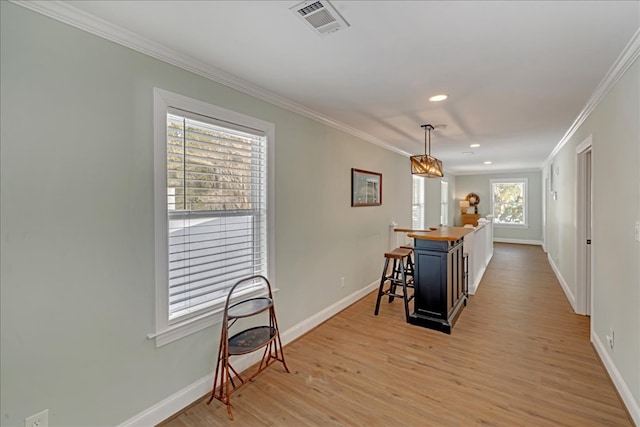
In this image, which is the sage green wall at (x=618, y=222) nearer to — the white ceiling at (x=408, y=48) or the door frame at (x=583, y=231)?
the white ceiling at (x=408, y=48)

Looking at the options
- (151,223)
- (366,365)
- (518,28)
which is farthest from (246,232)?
(518,28)

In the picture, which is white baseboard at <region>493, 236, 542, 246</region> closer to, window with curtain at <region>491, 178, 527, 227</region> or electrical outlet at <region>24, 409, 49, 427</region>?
window with curtain at <region>491, 178, 527, 227</region>

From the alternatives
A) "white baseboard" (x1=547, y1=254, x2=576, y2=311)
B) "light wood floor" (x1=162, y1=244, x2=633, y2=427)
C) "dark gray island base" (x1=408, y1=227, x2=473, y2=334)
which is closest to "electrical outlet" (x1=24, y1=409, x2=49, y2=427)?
"light wood floor" (x1=162, y1=244, x2=633, y2=427)

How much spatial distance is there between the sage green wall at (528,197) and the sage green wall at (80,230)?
10.1 metres

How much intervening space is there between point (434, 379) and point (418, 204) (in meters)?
4.78

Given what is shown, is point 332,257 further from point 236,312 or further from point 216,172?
point 216,172

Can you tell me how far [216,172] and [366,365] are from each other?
2069 mm

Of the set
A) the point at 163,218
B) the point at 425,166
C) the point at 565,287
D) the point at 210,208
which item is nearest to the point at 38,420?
the point at 163,218

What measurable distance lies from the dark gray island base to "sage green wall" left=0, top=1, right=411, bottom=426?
7.50 feet

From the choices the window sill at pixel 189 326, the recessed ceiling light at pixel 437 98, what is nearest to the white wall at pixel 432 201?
the recessed ceiling light at pixel 437 98

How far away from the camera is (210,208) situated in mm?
2271

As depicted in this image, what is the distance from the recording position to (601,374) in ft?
7.93

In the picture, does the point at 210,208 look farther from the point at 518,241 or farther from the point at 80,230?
the point at 518,241

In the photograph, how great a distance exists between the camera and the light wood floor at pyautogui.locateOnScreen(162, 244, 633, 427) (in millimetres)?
1986
